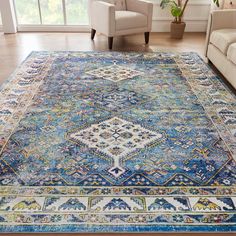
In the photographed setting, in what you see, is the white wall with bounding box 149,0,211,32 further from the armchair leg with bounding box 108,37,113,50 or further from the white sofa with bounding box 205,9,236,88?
the white sofa with bounding box 205,9,236,88

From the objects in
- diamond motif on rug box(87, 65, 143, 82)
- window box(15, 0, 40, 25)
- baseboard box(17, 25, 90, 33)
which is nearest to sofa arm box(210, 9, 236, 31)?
diamond motif on rug box(87, 65, 143, 82)

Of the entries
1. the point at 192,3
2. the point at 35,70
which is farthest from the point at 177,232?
the point at 192,3

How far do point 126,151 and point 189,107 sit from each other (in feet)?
3.00

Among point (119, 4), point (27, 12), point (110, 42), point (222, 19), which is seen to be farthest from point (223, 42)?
point (27, 12)

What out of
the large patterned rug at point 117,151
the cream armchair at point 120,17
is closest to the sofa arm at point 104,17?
the cream armchair at point 120,17

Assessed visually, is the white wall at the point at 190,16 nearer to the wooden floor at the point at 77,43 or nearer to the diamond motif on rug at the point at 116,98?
the wooden floor at the point at 77,43

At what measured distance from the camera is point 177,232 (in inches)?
58.6

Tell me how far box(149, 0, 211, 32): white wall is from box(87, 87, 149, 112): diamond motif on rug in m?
2.76

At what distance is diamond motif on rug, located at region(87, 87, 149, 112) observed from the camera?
2715 mm

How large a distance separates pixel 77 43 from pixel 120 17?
84cm

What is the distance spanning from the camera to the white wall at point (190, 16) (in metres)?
5.23

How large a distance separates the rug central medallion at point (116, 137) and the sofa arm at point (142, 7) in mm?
2513

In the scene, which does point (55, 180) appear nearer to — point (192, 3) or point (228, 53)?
point (228, 53)

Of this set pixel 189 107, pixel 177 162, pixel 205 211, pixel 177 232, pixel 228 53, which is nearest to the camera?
pixel 177 232
